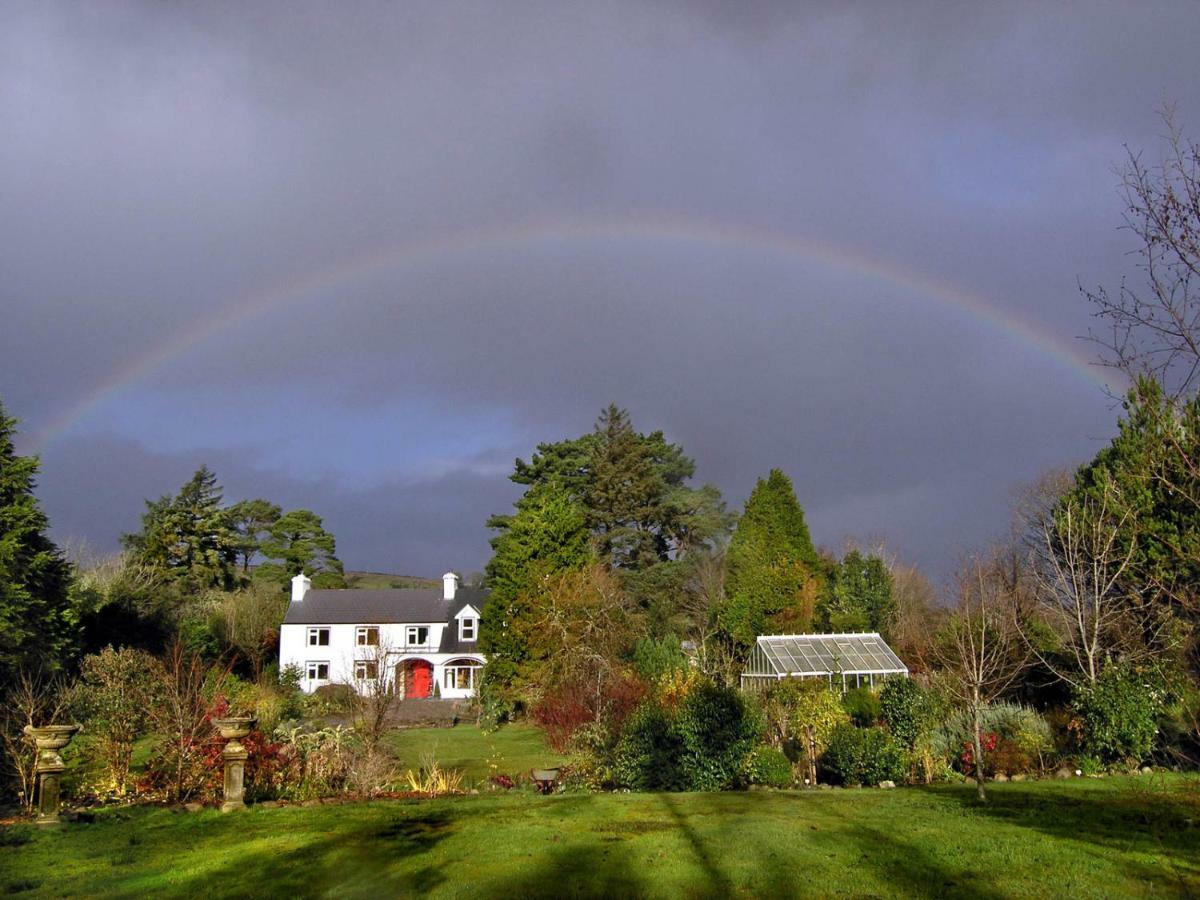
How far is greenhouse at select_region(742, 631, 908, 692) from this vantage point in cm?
2752

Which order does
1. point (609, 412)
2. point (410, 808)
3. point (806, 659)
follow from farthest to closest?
point (609, 412) → point (806, 659) → point (410, 808)

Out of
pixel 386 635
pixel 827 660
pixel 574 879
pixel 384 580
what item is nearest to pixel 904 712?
pixel 574 879

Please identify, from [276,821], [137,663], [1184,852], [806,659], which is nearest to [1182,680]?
[1184,852]

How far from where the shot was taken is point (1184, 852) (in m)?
8.48

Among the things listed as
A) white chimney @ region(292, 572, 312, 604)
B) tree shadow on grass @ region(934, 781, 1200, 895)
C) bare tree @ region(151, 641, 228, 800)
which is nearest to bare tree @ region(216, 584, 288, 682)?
white chimney @ region(292, 572, 312, 604)

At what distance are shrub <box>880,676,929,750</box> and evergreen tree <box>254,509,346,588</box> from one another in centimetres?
5434

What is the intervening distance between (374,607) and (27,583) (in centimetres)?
2751

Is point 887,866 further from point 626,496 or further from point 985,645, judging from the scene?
point 626,496

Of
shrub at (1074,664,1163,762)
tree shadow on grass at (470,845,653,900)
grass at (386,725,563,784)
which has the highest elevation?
shrub at (1074,664,1163,762)

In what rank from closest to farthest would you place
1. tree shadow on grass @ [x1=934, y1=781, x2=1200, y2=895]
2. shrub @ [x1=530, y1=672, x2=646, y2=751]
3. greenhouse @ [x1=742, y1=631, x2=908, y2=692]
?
tree shadow on grass @ [x1=934, y1=781, x2=1200, y2=895] < shrub @ [x1=530, y1=672, x2=646, y2=751] < greenhouse @ [x1=742, y1=631, x2=908, y2=692]

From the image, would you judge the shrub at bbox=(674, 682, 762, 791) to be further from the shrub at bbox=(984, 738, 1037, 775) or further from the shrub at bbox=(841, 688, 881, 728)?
the shrub at bbox=(841, 688, 881, 728)

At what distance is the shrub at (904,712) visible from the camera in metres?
15.8

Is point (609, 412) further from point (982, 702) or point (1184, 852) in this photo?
point (1184, 852)

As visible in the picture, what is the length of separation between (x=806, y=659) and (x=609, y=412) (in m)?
25.8
